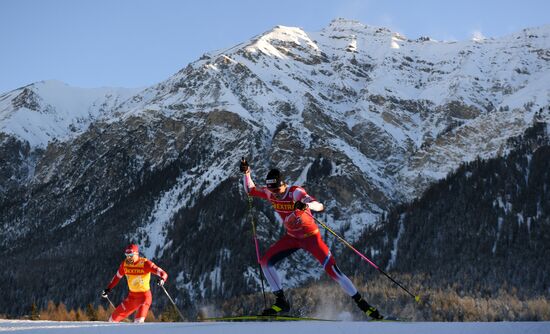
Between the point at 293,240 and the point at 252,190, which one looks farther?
the point at 252,190

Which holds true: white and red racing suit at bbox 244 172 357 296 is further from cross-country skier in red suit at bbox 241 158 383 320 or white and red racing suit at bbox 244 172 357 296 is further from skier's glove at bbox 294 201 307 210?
skier's glove at bbox 294 201 307 210

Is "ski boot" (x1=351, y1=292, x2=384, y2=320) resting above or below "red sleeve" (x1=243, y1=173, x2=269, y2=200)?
below

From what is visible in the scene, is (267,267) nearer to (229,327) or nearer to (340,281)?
(340,281)

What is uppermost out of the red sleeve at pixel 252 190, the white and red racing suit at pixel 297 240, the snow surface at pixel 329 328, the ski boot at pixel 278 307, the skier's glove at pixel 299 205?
the red sleeve at pixel 252 190

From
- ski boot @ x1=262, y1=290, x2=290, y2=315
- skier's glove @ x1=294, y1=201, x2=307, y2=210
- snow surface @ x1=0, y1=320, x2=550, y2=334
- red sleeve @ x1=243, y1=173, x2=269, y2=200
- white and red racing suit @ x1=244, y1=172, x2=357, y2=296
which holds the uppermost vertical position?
red sleeve @ x1=243, y1=173, x2=269, y2=200

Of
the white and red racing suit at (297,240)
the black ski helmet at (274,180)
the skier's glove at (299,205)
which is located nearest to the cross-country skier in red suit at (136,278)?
the white and red racing suit at (297,240)

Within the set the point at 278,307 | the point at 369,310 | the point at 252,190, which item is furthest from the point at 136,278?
the point at 369,310

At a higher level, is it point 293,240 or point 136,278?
point 293,240

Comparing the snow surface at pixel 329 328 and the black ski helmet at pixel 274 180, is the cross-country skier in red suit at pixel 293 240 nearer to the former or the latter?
the black ski helmet at pixel 274 180

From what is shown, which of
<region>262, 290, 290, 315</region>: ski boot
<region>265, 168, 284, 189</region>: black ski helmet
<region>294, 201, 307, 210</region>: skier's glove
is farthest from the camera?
<region>265, 168, 284, 189</region>: black ski helmet

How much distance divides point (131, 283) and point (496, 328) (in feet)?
41.7

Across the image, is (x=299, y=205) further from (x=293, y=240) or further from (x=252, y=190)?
(x=252, y=190)

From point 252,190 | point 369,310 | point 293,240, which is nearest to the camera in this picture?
point 369,310

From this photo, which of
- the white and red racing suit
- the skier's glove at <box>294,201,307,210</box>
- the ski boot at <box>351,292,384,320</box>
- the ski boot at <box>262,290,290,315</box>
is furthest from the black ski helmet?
the ski boot at <box>351,292,384,320</box>
